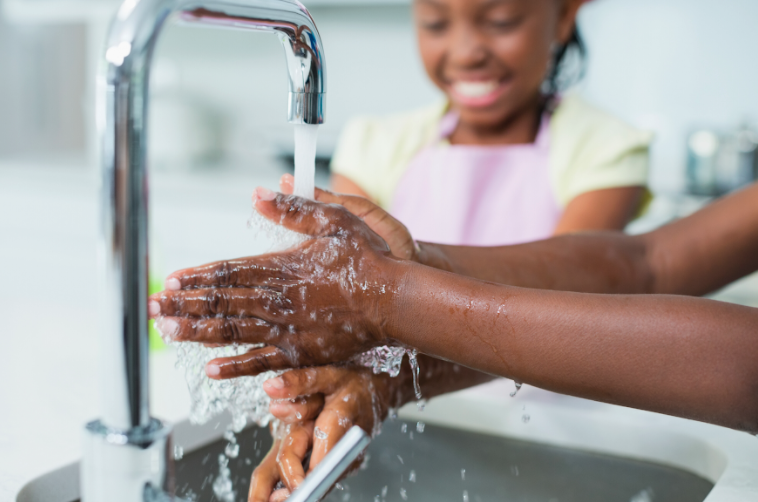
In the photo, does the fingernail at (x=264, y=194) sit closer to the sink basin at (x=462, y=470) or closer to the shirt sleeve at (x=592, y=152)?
the sink basin at (x=462, y=470)

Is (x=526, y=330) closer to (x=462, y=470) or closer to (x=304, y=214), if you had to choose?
(x=304, y=214)

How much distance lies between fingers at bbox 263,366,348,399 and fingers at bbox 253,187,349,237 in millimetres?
111

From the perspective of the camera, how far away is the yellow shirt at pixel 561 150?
126cm

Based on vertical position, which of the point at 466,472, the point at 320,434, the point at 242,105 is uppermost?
the point at 242,105

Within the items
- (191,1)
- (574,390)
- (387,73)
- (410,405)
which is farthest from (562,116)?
(387,73)

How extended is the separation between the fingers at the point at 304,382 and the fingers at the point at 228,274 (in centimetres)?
8

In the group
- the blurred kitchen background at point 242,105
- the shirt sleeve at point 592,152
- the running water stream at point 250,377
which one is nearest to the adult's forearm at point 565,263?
the running water stream at point 250,377

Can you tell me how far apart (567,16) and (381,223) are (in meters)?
0.75

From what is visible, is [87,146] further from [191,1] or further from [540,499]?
[191,1]

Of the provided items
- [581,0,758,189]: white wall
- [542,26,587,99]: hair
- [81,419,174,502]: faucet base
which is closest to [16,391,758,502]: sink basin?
[81,419,174,502]: faucet base

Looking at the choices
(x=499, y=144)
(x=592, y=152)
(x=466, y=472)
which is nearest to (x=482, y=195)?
(x=499, y=144)

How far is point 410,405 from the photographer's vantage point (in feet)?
2.81

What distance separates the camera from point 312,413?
2.11 feet

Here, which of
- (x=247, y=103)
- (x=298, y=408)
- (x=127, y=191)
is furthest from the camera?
(x=247, y=103)
